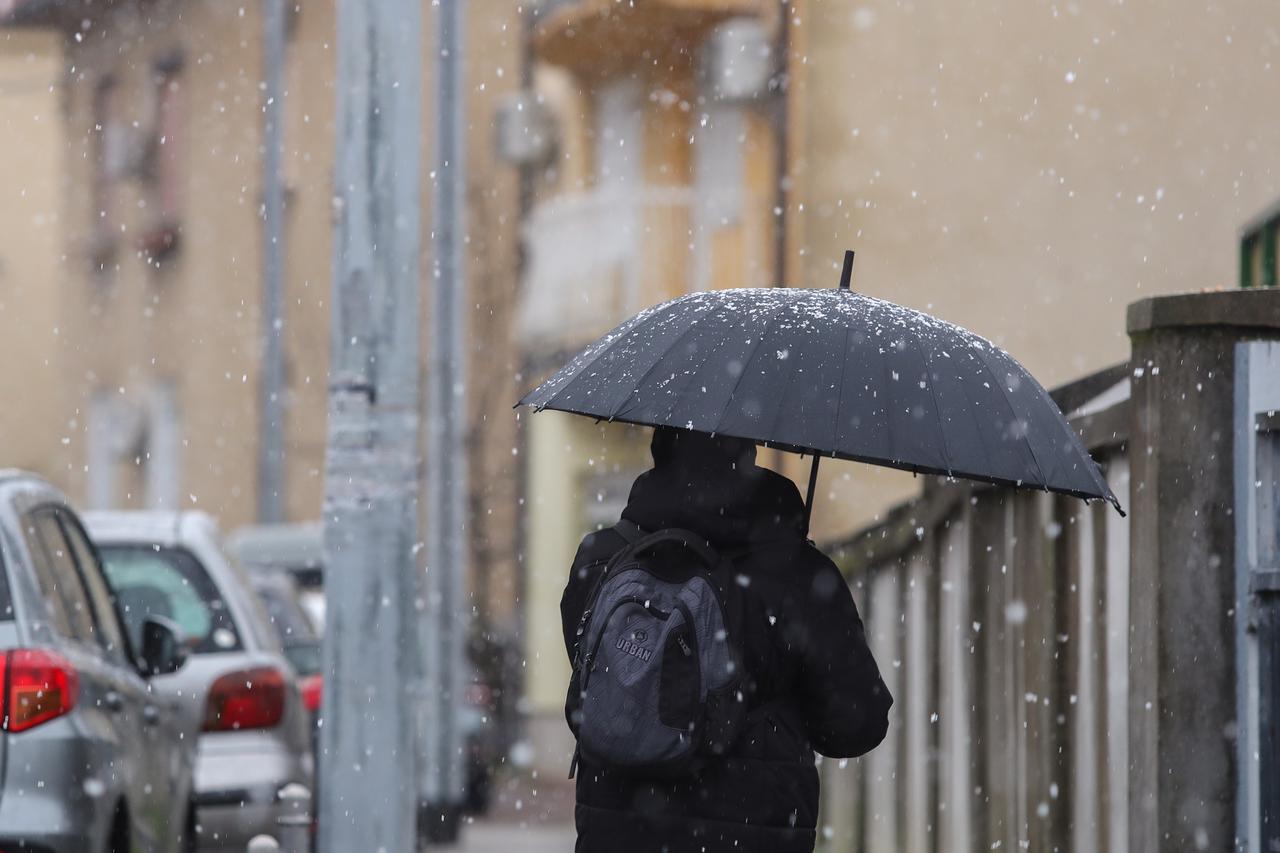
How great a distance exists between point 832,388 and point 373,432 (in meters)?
2.57

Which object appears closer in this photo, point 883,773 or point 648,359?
point 648,359

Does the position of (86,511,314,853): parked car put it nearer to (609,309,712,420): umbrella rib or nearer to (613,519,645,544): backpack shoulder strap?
(609,309,712,420): umbrella rib

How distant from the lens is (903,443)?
12.8 ft

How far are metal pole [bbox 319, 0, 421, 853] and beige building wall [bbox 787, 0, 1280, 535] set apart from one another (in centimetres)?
1092

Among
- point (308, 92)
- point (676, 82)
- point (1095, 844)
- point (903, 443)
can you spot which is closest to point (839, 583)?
point (903, 443)

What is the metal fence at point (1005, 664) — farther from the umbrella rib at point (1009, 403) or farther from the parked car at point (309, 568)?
the parked car at point (309, 568)

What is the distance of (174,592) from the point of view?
8242mm

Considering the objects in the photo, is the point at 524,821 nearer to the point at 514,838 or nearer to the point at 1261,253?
the point at 514,838

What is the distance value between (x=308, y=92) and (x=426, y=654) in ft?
35.6

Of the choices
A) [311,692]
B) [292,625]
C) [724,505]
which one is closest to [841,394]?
[724,505]

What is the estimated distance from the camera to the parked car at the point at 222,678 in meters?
7.72

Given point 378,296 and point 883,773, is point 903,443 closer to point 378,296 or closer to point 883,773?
point 378,296

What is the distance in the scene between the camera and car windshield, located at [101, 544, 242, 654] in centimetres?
794

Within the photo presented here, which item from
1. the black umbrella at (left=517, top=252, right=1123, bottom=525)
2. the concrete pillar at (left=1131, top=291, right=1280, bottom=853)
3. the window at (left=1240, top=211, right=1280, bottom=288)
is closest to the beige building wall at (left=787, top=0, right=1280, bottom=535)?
the window at (left=1240, top=211, right=1280, bottom=288)
